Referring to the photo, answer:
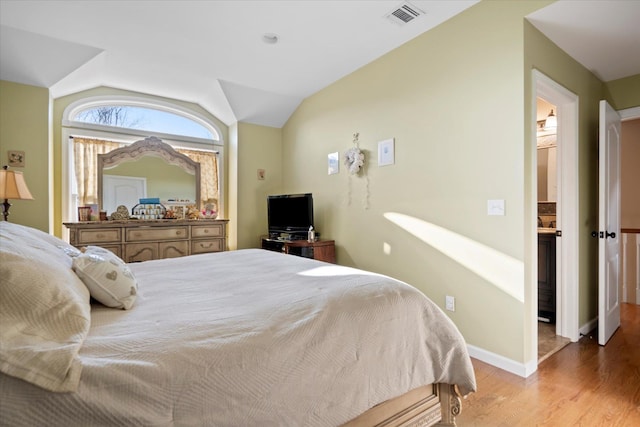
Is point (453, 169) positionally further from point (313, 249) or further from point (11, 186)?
point (11, 186)

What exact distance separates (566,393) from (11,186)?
454cm

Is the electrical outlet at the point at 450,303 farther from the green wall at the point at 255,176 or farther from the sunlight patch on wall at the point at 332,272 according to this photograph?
the green wall at the point at 255,176

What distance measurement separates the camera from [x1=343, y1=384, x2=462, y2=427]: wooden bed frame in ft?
4.34

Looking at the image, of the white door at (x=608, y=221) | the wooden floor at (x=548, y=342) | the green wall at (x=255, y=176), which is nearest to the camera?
the wooden floor at (x=548, y=342)

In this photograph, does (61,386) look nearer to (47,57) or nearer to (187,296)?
(187,296)

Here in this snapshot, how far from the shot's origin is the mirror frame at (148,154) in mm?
4105

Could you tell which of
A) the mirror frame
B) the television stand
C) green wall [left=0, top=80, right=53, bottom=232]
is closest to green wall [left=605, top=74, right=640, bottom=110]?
the television stand

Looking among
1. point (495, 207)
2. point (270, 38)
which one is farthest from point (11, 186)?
point (495, 207)

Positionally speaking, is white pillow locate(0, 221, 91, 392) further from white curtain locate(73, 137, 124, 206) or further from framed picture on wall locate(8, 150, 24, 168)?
white curtain locate(73, 137, 124, 206)

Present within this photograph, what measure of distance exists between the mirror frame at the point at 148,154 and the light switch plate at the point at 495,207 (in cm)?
383

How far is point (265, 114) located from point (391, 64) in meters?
2.12

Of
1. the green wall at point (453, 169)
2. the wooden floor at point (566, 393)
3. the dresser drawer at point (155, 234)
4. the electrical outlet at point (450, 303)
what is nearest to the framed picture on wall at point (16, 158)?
the dresser drawer at point (155, 234)

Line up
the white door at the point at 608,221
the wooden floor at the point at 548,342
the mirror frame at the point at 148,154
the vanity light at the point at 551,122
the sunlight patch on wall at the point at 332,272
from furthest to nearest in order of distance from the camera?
1. the mirror frame at the point at 148,154
2. the vanity light at the point at 551,122
3. the white door at the point at 608,221
4. the wooden floor at the point at 548,342
5. the sunlight patch on wall at the point at 332,272

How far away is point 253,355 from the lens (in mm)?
1006
